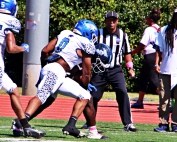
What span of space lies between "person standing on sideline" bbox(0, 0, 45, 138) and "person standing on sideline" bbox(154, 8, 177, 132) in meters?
3.00

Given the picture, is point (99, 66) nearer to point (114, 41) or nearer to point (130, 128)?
point (114, 41)

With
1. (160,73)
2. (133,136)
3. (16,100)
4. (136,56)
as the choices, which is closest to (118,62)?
(160,73)

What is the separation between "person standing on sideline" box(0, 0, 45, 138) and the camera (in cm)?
934

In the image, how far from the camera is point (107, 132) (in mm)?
11195

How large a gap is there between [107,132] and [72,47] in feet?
6.44

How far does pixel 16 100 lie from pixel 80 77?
1.10 metres

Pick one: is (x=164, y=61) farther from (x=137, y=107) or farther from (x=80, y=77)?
(x=137, y=107)

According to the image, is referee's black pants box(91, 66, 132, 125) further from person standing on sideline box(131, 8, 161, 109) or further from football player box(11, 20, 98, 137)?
person standing on sideline box(131, 8, 161, 109)

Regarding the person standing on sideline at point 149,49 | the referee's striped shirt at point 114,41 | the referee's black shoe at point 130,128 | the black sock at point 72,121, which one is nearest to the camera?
the black sock at point 72,121

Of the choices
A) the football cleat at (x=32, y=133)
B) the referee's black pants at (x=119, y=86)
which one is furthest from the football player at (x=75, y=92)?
the referee's black pants at (x=119, y=86)

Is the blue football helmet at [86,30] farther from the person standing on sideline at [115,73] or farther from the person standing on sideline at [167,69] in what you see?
the person standing on sideline at [167,69]

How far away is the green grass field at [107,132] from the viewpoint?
976cm

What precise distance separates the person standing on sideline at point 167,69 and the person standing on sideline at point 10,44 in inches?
118

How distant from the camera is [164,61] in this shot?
466 inches
